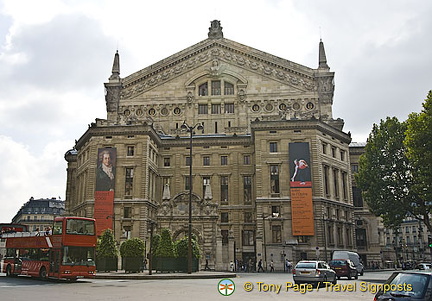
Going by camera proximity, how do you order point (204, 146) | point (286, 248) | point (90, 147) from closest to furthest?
point (286, 248), point (90, 147), point (204, 146)

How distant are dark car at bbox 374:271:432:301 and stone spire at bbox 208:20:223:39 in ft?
213

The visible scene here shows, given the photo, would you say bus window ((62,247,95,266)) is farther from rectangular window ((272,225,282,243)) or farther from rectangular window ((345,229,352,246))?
rectangular window ((345,229,352,246))

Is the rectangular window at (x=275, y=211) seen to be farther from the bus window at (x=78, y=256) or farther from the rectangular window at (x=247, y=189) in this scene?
the bus window at (x=78, y=256)

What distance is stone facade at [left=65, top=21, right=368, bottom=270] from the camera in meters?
55.4

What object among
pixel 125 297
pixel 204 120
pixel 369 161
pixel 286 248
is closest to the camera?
pixel 125 297

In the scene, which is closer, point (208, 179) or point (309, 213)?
point (309, 213)

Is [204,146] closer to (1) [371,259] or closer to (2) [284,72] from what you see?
(2) [284,72]

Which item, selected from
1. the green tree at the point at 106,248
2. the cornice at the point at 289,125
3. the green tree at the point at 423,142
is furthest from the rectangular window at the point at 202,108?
the green tree at the point at 423,142

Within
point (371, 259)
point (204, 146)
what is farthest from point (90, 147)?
point (371, 259)

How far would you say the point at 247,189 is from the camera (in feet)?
212

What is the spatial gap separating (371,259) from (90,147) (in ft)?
146

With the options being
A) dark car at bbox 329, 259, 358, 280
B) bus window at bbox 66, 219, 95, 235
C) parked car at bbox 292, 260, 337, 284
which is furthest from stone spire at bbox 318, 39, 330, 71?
bus window at bbox 66, 219, 95, 235

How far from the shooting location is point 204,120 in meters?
70.8

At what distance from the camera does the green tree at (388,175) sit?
40844 mm
